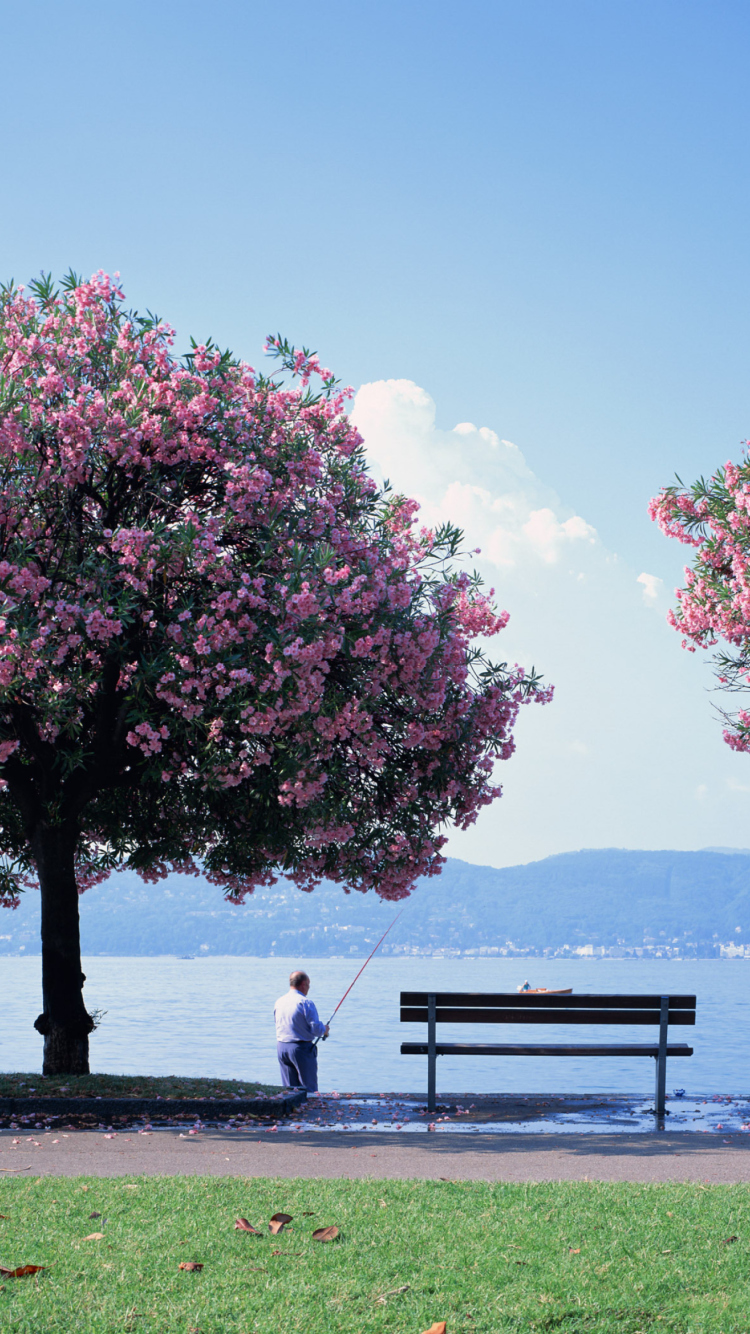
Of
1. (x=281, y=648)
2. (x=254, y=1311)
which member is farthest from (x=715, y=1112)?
(x=254, y=1311)

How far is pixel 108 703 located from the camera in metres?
14.3

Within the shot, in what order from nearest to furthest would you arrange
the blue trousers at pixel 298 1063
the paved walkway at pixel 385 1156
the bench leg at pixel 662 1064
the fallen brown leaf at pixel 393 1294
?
1. the fallen brown leaf at pixel 393 1294
2. the paved walkway at pixel 385 1156
3. the bench leg at pixel 662 1064
4. the blue trousers at pixel 298 1063

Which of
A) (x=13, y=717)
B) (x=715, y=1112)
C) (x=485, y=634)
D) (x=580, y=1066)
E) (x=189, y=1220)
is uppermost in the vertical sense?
(x=485, y=634)

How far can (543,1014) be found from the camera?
40.9 feet

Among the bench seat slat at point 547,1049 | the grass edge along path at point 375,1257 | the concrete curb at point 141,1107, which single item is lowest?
the concrete curb at point 141,1107

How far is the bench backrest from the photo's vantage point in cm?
1238

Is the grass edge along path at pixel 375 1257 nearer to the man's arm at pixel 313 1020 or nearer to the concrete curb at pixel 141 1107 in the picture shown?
the concrete curb at pixel 141 1107

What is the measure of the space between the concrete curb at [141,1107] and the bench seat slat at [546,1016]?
5.61 feet

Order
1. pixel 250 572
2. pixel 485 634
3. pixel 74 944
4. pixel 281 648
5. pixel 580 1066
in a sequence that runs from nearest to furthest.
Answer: pixel 281 648 < pixel 250 572 < pixel 74 944 < pixel 485 634 < pixel 580 1066

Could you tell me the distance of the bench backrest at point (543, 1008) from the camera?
40.6 feet

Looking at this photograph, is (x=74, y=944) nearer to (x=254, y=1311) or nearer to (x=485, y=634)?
(x=485, y=634)

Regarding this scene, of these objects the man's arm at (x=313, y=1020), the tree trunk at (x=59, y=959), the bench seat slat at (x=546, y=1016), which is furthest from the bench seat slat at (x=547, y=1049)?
the tree trunk at (x=59, y=959)

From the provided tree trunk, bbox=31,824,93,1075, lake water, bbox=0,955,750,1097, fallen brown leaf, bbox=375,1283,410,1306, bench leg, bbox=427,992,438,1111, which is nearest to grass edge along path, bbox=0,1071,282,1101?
tree trunk, bbox=31,824,93,1075

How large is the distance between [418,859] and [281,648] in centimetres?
488
